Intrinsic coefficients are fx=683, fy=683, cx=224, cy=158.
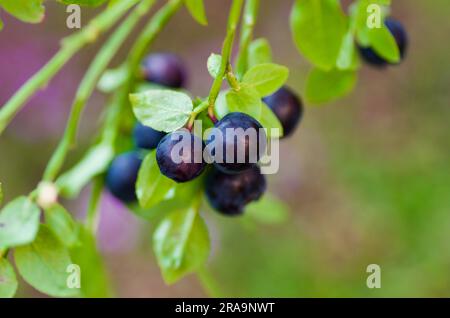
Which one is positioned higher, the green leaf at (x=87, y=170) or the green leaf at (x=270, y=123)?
the green leaf at (x=87, y=170)

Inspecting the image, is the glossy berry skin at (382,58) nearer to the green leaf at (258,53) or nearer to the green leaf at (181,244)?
the green leaf at (258,53)

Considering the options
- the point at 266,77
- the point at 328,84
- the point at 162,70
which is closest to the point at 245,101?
the point at 266,77

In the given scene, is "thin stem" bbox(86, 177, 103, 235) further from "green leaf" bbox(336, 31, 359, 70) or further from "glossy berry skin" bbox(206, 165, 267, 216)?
"green leaf" bbox(336, 31, 359, 70)

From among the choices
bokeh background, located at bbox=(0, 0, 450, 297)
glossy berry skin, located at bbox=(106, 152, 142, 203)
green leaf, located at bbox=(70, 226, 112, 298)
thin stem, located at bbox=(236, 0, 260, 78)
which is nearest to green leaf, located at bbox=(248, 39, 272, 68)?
thin stem, located at bbox=(236, 0, 260, 78)

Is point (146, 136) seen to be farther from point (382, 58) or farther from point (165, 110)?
point (382, 58)

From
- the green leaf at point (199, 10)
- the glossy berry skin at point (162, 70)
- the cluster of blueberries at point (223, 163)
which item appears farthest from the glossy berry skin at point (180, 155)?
the glossy berry skin at point (162, 70)
